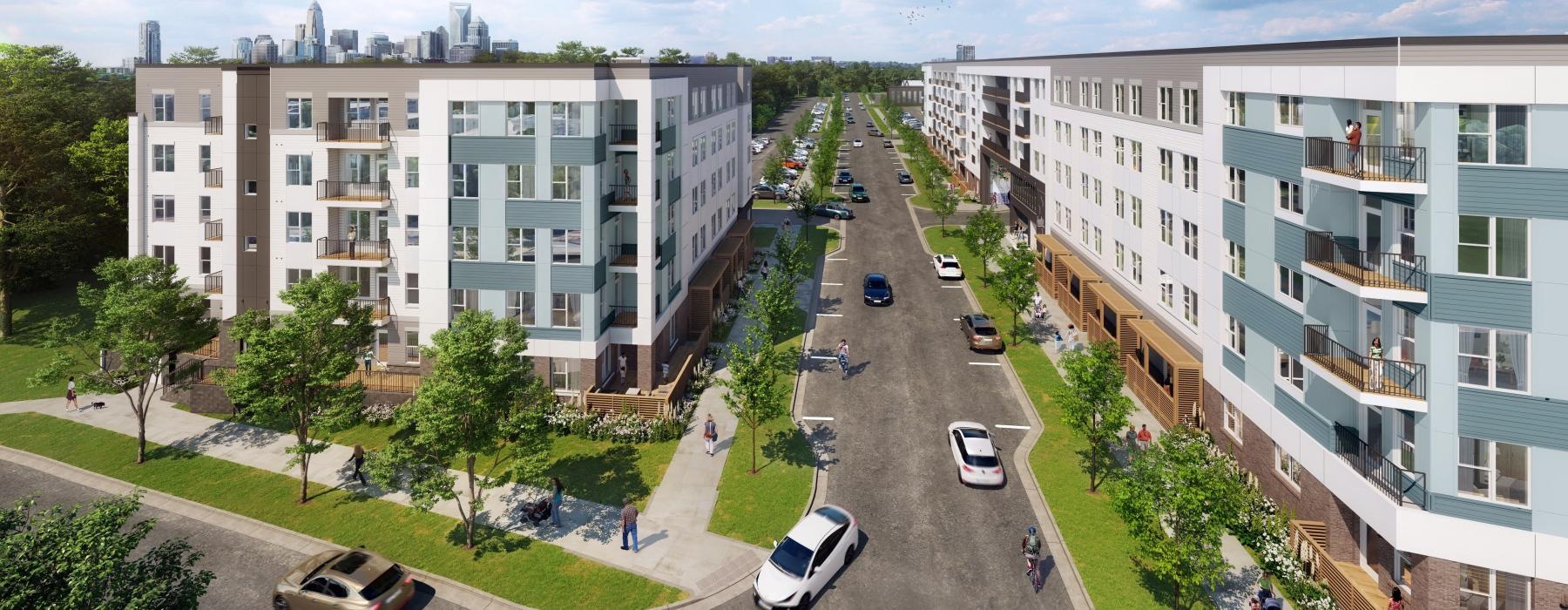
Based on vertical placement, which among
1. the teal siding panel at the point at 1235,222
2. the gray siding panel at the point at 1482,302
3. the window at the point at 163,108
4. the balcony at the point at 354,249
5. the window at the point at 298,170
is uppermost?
the window at the point at 163,108

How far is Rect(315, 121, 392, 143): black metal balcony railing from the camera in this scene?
130 ft

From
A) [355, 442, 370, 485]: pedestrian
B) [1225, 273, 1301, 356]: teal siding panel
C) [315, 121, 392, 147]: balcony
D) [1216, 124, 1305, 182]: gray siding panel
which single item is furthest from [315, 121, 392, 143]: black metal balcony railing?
[1225, 273, 1301, 356]: teal siding panel

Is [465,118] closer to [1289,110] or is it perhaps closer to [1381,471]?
[1289,110]

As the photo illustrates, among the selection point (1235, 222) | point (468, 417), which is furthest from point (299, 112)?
point (1235, 222)

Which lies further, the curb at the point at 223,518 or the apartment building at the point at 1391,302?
the curb at the point at 223,518

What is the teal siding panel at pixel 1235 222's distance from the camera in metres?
29.6

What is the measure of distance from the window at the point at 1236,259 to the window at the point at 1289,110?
16.1 feet

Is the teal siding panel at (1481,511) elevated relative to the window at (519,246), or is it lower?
lower

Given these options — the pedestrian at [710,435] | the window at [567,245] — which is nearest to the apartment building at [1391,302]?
the pedestrian at [710,435]

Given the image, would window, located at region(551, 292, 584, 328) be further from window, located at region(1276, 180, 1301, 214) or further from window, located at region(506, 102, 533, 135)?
window, located at region(1276, 180, 1301, 214)

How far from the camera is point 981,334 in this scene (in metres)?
46.9

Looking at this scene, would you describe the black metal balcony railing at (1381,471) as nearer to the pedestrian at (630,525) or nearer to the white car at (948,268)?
the pedestrian at (630,525)

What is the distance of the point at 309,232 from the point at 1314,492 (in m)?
46.0

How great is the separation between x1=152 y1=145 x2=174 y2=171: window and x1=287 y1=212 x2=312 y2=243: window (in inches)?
420
